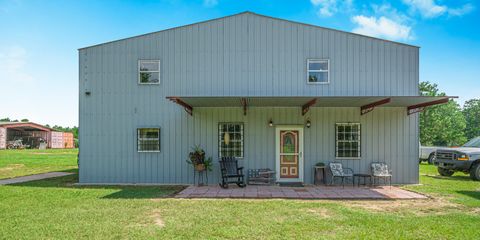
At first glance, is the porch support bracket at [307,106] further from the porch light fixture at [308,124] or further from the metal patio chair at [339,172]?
the metal patio chair at [339,172]

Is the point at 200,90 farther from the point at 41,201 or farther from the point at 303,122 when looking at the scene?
the point at 41,201

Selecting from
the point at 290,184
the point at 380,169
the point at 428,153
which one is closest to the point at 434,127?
the point at 428,153

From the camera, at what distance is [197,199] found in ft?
25.3

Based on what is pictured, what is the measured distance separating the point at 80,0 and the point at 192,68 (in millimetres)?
4557

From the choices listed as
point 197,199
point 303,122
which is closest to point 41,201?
point 197,199

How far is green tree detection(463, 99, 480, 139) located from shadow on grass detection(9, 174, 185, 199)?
62.7 m

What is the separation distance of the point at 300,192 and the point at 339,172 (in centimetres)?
196

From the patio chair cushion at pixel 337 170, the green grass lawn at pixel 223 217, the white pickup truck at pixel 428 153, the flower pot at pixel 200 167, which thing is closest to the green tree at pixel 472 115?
the white pickup truck at pixel 428 153

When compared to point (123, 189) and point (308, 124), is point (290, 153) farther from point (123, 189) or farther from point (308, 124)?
point (123, 189)

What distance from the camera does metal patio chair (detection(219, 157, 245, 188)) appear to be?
31.0ft

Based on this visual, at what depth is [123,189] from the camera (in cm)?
916

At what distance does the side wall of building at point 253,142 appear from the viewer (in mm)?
10383

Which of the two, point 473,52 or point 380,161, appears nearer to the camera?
point 380,161

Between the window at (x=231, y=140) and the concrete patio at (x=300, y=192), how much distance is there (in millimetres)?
1170
